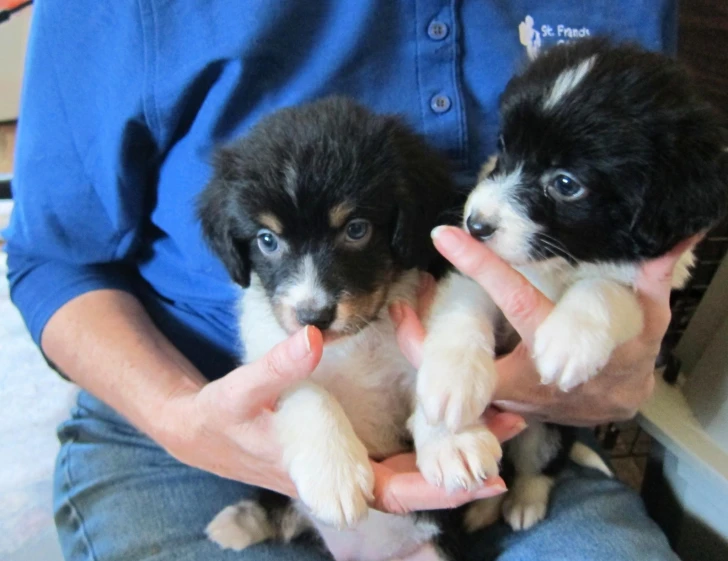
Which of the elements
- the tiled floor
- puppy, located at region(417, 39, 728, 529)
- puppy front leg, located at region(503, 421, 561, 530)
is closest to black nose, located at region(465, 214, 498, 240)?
puppy, located at region(417, 39, 728, 529)

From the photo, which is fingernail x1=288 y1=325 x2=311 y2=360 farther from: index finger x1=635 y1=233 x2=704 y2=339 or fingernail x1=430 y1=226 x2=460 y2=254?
index finger x1=635 y1=233 x2=704 y2=339

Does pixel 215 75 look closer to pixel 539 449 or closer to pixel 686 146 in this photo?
pixel 686 146

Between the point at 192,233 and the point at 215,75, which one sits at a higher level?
the point at 215,75

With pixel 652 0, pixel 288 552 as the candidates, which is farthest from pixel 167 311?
Answer: pixel 652 0

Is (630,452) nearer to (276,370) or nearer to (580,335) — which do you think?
(580,335)

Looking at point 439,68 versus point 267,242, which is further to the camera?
point 439,68

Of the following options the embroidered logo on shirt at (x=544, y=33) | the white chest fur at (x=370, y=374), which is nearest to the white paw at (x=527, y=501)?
the white chest fur at (x=370, y=374)

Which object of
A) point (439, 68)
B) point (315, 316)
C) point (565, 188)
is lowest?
point (315, 316)

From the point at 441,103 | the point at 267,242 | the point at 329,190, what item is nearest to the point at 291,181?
the point at 329,190
